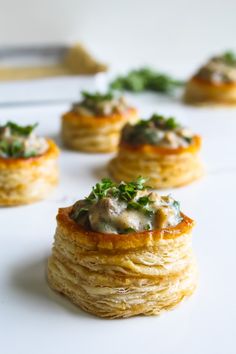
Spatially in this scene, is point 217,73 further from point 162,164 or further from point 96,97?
point 162,164

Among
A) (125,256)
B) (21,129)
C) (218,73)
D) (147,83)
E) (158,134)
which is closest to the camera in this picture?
(125,256)

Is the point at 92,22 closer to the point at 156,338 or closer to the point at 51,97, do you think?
the point at 51,97

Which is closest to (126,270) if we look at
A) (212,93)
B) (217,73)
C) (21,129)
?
(21,129)

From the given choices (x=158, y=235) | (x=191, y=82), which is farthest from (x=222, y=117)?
(x=158, y=235)

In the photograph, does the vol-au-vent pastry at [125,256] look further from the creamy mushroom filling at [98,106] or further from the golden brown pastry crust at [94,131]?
the creamy mushroom filling at [98,106]

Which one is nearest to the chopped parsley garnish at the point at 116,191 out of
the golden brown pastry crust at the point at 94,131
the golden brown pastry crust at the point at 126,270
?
the golden brown pastry crust at the point at 126,270

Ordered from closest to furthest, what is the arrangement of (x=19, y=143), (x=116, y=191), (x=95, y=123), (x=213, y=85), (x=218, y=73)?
(x=116, y=191) → (x=19, y=143) → (x=95, y=123) → (x=213, y=85) → (x=218, y=73)
